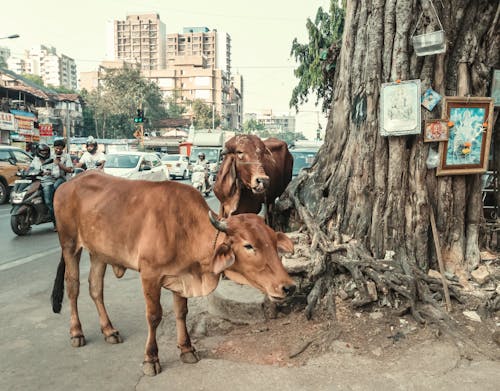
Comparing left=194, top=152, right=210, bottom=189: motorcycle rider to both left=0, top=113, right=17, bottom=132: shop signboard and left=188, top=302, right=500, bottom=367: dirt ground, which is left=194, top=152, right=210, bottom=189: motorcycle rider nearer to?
left=188, top=302, right=500, bottom=367: dirt ground

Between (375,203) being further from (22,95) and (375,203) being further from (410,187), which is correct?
(22,95)

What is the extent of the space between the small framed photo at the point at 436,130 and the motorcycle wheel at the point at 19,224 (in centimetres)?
793

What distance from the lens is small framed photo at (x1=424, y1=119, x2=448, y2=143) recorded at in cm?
468

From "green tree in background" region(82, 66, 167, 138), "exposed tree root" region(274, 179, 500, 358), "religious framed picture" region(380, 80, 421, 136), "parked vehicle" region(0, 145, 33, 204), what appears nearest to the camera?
"exposed tree root" region(274, 179, 500, 358)

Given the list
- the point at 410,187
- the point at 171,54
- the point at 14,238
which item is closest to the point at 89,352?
the point at 410,187

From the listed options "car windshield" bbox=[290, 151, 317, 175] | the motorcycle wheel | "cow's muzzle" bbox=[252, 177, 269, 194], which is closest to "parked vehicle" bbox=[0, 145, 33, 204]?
the motorcycle wheel

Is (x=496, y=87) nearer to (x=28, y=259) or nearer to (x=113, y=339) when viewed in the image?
(x=113, y=339)

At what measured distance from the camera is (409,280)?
14.3 ft

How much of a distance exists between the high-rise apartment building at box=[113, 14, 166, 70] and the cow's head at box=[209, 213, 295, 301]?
493 feet

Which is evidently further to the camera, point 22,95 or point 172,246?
point 22,95

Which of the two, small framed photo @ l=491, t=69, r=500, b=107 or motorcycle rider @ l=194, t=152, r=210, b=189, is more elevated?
small framed photo @ l=491, t=69, r=500, b=107

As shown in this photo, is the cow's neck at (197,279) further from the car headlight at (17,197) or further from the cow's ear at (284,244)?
the car headlight at (17,197)

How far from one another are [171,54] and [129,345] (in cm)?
15483

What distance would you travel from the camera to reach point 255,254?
124 inches
